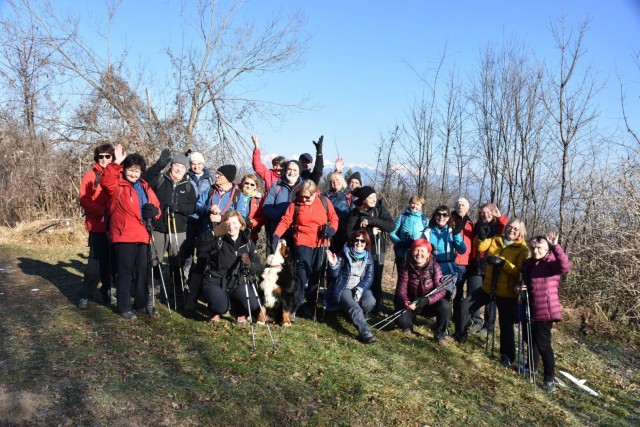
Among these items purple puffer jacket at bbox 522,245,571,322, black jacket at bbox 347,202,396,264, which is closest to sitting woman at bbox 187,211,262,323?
black jacket at bbox 347,202,396,264

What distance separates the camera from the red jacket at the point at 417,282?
6.06m

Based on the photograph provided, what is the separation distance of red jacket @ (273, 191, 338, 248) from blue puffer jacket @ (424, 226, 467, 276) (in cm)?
141

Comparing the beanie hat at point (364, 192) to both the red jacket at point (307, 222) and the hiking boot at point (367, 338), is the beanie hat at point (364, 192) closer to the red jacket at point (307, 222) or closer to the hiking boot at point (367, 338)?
the red jacket at point (307, 222)

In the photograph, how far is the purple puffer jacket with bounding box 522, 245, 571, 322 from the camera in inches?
203

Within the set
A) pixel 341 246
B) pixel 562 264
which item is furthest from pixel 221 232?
pixel 562 264

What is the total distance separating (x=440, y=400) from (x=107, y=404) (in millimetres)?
2863

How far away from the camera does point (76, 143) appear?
13250 millimetres

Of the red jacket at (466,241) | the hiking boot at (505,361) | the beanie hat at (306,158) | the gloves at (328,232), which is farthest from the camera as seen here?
the beanie hat at (306,158)

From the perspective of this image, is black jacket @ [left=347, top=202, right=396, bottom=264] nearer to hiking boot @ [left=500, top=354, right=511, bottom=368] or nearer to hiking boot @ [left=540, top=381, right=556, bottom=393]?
hiking boot @ [left=500, top=354, right=511, bottom=368]

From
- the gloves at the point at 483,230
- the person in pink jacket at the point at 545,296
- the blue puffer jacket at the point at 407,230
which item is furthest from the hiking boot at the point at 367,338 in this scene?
the gloves at the point at 483,230

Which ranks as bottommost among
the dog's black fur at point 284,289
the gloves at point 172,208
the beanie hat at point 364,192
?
the dog's black fur at point 284,289

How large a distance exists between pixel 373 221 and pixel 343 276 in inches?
33.5

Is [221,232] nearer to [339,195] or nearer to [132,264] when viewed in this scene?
[132,264]

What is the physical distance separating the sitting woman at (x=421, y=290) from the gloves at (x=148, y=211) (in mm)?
3117
